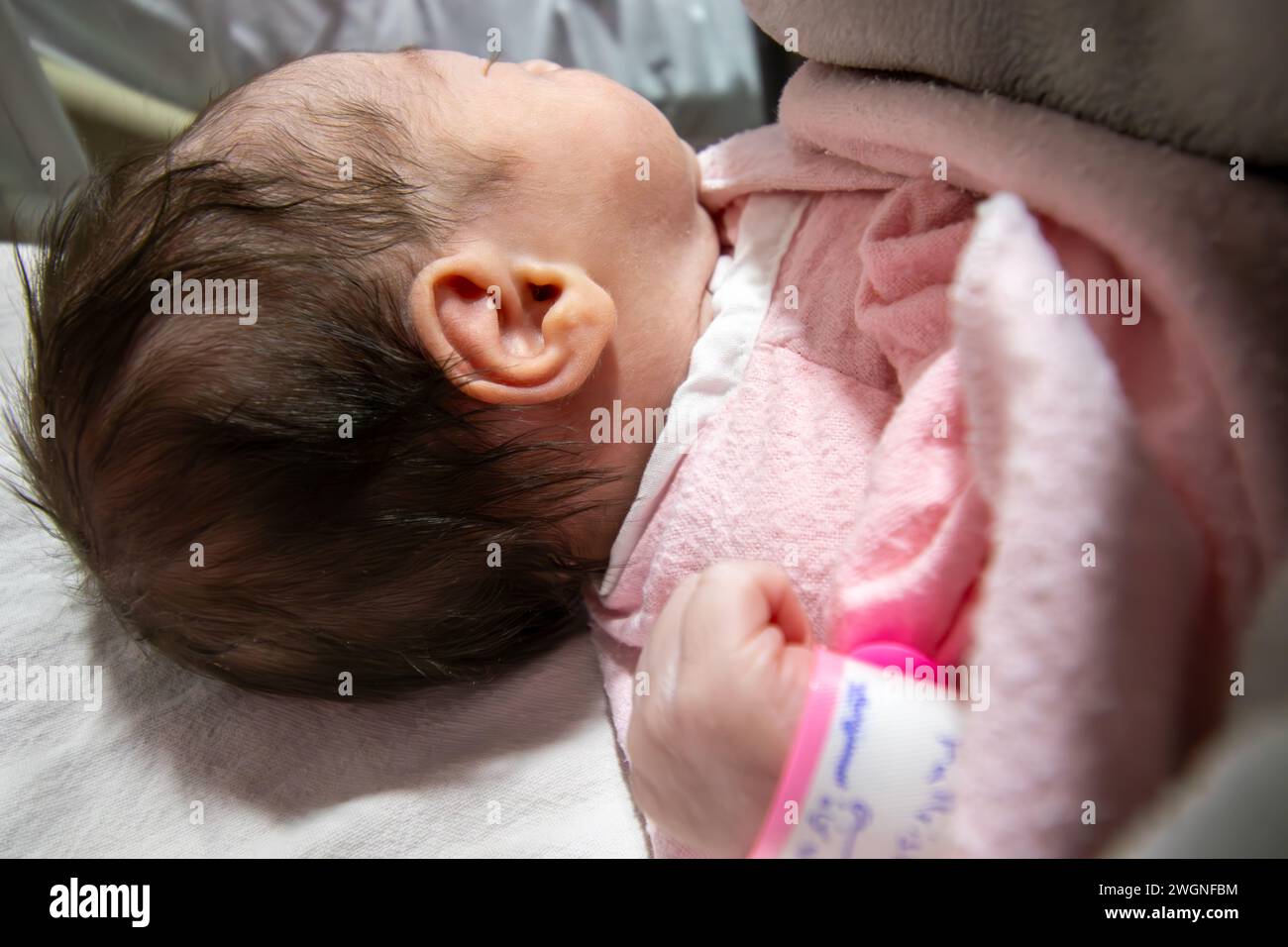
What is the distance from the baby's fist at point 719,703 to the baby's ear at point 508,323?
24cm

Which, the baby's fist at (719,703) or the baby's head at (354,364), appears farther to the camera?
the baby's head at (354,364)

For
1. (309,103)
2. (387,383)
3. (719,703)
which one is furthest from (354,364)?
(719,703)

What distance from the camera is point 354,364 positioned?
0.79 m

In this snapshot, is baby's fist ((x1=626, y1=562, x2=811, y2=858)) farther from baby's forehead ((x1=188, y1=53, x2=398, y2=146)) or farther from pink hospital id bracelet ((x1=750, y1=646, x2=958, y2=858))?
baby's forehead ((x1=188, y1=53, x2=398, y2=146))

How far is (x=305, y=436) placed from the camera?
781 millimetres

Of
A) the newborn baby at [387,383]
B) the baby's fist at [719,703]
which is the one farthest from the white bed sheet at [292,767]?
the baby's fist at [719,703]

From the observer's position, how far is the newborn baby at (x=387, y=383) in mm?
781

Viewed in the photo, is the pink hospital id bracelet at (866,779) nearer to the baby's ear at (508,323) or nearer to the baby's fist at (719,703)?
the baby's fist at (719,703)

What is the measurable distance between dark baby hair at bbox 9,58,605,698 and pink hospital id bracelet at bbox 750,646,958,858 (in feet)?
1.23

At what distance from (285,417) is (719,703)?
1.45ft

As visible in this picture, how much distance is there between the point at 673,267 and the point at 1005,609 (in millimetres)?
550
